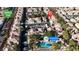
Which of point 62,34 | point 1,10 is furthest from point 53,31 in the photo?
point 1,10
